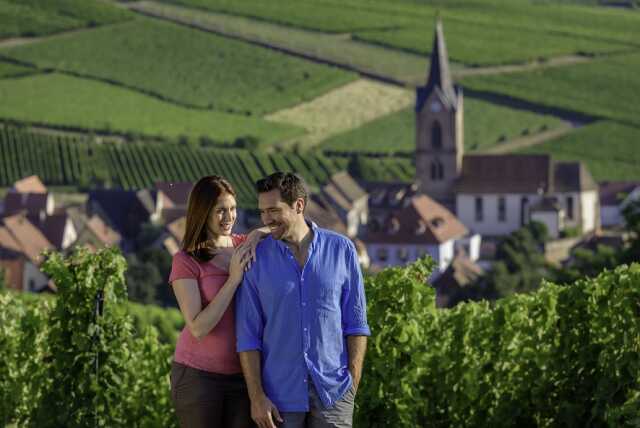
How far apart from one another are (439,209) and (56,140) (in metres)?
20.5

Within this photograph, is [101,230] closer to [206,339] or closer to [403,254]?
[403,254]

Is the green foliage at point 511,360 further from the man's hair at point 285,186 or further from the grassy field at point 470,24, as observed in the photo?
the grassy field at point 470,24

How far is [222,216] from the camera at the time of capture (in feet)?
19.5

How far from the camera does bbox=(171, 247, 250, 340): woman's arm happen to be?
5.77 m

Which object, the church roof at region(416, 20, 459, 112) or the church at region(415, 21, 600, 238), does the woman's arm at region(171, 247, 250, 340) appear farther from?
the church roof at region(416, 20, 459, 112)

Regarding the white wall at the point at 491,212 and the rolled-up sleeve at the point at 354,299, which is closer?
the rolled-up sleeve at the point at 354,299

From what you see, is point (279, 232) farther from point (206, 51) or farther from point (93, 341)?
point (206, 51)

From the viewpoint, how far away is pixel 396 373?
8828mm

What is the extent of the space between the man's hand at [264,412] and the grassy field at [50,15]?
325 ft

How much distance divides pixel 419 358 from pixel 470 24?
113m

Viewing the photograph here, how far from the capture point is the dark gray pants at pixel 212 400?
589cm

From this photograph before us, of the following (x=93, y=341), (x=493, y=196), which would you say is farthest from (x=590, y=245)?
(x=93, y=341)

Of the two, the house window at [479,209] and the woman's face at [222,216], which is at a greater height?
the house window at [479,209]

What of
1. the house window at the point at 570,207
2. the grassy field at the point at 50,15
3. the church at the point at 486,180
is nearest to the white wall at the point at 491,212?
the church at the point at 486,180
